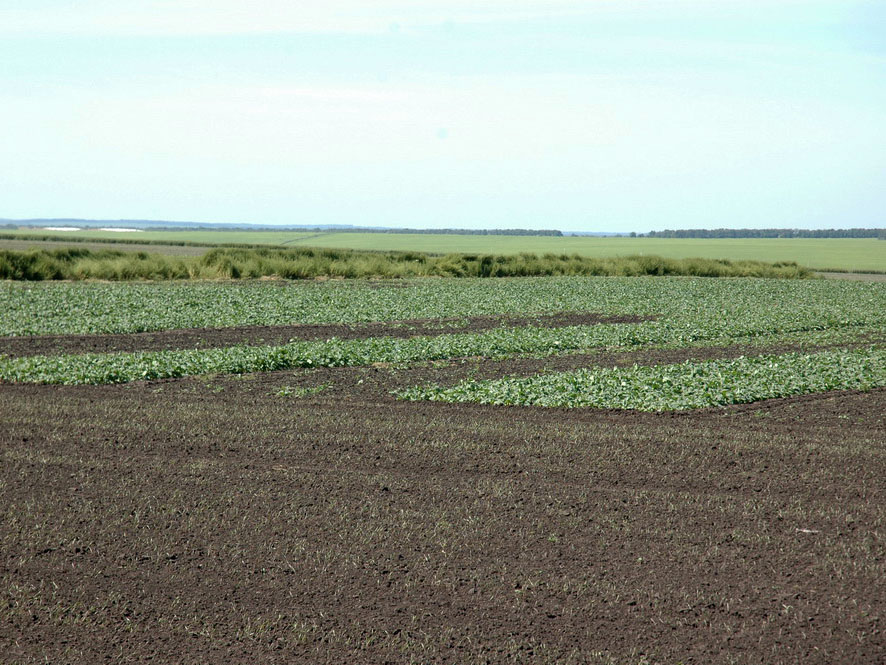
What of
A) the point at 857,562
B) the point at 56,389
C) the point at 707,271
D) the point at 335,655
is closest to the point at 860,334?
the point at 857,562

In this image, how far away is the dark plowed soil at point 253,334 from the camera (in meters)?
20.9

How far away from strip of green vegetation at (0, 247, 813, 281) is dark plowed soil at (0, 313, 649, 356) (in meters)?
25.0

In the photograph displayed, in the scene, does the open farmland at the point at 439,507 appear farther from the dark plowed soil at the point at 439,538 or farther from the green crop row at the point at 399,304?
the green crop row at the point at 399,304

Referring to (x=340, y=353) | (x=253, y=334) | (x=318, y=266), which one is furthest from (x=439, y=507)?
(x=318, y=266)

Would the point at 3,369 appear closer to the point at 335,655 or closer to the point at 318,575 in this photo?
the point at 318,575

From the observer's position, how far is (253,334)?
2345 cm

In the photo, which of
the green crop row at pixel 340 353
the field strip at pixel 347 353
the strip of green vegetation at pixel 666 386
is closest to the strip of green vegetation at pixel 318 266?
the field strip at pixel 347 353

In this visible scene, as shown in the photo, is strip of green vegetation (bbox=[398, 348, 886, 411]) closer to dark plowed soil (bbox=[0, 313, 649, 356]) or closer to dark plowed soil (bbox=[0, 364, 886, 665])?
dark plowed soil (bbox=[0, 364, 886, 665])

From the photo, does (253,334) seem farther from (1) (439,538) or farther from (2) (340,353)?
(1) (439,538)

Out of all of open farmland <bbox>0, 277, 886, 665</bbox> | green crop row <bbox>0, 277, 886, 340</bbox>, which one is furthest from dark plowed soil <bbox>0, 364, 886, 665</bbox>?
green crop row <bbox>0, 277, 886, 340</bbox>

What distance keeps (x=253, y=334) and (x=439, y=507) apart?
1588 cm

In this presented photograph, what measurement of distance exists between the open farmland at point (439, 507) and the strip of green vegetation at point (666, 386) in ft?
0.26

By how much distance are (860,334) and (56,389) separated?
22381 mm

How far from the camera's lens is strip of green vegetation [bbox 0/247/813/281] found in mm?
47062
